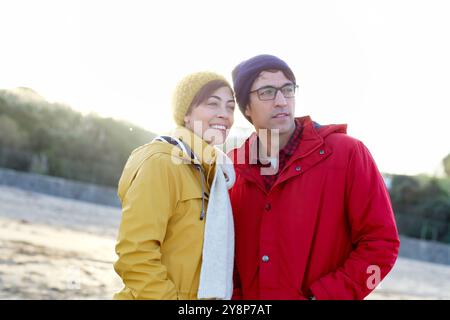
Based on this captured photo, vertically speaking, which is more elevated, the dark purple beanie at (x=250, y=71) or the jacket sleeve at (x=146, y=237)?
the dark purple beanie at (x=250, y=71)

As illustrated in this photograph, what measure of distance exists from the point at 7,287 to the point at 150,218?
4.27 metres

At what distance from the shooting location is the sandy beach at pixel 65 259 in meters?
6.12

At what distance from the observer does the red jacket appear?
88.5 inches

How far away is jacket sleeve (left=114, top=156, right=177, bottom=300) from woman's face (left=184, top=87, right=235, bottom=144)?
0.40 m

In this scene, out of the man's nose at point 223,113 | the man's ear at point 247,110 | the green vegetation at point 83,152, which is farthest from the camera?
the green vegetation at point 83,152

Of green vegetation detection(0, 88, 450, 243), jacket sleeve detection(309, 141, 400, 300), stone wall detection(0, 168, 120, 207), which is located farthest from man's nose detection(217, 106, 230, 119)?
green vegetation detection(0, 88, 450, 243)

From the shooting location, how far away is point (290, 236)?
91.7 inches

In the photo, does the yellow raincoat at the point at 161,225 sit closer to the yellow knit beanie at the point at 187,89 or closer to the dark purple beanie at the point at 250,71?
the yellow knit beanie at the point at 187,89

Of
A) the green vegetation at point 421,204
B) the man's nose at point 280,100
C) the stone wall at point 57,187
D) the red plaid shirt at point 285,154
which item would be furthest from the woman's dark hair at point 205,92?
the green vegetation at point 421,204

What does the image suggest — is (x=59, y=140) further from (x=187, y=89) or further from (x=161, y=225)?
(x=161, y=225)

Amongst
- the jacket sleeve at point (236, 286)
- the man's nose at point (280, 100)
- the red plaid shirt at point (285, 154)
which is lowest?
the jacket sleeve at point (236, 286)

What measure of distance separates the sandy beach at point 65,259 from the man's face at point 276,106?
158 inches

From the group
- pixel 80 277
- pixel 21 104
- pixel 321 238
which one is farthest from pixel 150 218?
pixel 21 104
